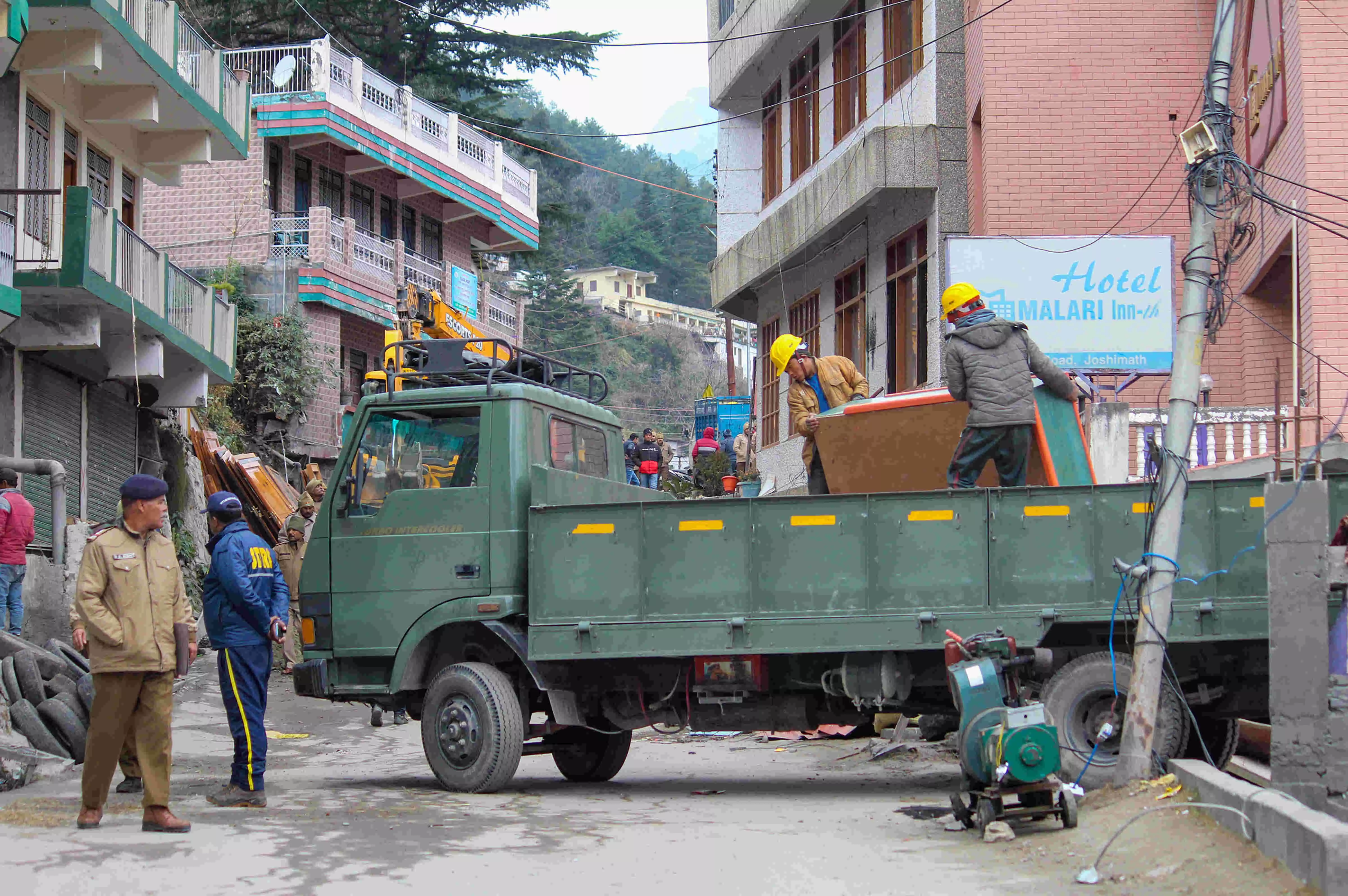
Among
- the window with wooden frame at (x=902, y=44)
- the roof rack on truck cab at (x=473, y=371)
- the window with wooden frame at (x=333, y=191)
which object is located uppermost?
the window with wooden frame at (x=333, y=191)

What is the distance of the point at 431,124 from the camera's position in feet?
109

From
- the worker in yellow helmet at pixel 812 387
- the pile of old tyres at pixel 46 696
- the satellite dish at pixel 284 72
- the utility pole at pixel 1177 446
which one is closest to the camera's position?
the utility pole at pixel 1177 446

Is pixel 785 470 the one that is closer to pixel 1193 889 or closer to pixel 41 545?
pixel 41 545

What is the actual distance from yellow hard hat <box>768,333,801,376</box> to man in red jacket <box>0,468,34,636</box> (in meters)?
7.18

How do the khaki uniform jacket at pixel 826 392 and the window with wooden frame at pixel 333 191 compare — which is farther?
the window with wooden frame at pixel 333 191

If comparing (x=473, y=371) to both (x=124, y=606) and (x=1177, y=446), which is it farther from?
(x=1177, y=446)

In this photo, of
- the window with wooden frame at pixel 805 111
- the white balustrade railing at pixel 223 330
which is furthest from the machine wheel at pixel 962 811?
the white balustrade railing at pixel 223 330

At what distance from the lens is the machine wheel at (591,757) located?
10695mm

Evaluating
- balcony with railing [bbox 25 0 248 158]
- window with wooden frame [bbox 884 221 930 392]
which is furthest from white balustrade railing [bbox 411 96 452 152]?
window with wooden frame [bbox 884 221 930 392]

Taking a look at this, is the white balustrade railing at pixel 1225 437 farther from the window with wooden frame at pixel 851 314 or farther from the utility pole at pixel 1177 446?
the window with wooden frame at pixel 851 314

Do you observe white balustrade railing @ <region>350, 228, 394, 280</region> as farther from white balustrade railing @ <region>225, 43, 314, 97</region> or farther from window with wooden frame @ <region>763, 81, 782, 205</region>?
window with wooden frame @ <region>763, 81, 782, 205</region>

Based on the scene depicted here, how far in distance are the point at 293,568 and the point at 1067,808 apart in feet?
39.8

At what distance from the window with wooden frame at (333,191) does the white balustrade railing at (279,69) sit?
1.99m

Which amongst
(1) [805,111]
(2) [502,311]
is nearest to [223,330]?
(1) [805,111]
